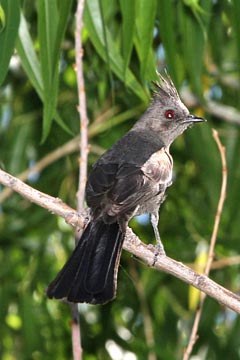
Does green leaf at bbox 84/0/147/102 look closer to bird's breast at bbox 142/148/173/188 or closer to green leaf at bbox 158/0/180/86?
green leaf at bbox 158/0/180/86

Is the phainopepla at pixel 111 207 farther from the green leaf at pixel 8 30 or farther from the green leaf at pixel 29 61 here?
the green leaf at pixel 8 30

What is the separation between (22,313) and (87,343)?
609 mm

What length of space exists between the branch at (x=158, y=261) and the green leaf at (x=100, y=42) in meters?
0.72

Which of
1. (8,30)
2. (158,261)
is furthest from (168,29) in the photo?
(158,261)

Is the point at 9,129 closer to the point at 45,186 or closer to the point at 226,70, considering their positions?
the point at 45,186

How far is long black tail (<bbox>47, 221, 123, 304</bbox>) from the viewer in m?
3.82

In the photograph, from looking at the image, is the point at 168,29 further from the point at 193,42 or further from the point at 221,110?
the point at 221,110

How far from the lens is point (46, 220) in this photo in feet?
20.3

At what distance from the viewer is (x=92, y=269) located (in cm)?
400

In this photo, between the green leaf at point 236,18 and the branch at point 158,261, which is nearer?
the branch at point 158,261

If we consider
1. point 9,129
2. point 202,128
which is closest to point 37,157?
point 9,129

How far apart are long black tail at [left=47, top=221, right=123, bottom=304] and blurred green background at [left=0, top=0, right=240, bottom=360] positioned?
50.3 inches

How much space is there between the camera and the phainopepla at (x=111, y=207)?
3.86 m

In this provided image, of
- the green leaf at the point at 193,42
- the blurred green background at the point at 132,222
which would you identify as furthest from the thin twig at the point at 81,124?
the blurred green background at the point at 132,222
